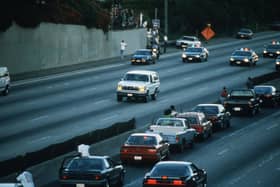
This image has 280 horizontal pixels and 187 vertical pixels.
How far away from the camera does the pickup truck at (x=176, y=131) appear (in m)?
41.7

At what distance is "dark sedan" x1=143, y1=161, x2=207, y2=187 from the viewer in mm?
29375

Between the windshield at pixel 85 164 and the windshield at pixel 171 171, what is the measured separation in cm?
193

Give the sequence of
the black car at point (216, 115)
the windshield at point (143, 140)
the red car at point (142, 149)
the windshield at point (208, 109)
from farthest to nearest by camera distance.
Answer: the windshield at point (208, 109)
the black car at point (216, 115)
the windshield at point (143, 140)
the red car at point (142, 149)

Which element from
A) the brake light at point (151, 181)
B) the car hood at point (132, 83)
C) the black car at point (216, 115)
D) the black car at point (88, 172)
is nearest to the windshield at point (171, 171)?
Answer: the brake light at point (151, 181)

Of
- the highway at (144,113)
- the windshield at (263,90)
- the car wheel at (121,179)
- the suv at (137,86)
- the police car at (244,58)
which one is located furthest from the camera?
the police car at (244,58)

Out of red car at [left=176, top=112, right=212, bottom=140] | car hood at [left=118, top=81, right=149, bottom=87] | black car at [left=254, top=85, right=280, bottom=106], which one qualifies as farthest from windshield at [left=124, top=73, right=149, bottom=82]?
red car at [left=176, top=112, right=212, bottom=140]

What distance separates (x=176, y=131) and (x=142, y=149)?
4950 mm

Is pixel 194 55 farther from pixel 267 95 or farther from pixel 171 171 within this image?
pixel 171 171

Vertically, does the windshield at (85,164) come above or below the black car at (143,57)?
above

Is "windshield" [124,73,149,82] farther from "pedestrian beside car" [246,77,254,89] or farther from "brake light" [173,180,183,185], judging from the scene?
"brake light" [173,180,183,185]

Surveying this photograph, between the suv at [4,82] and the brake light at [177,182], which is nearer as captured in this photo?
the brake light at [177,182]

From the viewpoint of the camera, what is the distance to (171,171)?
1172 inches

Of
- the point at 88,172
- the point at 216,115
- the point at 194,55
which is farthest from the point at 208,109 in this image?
the point at 194,55

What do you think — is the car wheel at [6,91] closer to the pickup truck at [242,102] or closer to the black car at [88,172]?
the pickup truck at [242,102]
